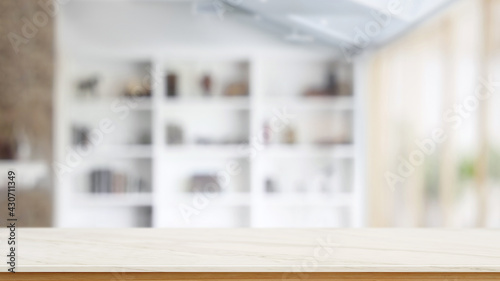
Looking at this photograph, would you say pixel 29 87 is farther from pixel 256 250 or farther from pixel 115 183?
pixel 256 250

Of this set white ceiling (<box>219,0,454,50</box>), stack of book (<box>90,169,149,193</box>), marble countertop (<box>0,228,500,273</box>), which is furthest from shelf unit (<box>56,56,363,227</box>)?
marble countertop (<box>0,228,500,273</box>)

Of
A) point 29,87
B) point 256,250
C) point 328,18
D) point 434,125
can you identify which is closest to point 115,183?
point 29,87

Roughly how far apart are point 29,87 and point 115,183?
2.41 ft

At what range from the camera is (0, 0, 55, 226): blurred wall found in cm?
288

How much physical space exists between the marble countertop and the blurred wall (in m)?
2.46

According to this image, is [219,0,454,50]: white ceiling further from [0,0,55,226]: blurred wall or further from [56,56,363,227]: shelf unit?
[0,0,55,226]: blurred wall

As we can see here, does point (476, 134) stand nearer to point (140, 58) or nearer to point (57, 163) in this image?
point (140, 58)

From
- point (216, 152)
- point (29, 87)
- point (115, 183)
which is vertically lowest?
point (115, 183)

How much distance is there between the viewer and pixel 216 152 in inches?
135

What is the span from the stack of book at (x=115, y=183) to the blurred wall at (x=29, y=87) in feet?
1.08

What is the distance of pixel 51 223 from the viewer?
10.5 feet

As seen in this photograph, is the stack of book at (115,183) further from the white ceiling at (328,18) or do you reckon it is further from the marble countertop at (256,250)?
the marble countertop at (256,250)

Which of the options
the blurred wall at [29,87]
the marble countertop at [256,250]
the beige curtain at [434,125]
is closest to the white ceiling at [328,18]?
the beige curtain at [434,125]

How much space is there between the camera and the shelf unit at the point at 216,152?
3400 mm
